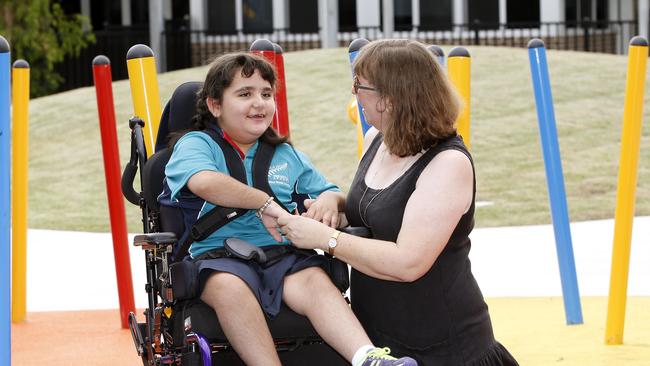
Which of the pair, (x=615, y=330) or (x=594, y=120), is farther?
(x=594, y=120)

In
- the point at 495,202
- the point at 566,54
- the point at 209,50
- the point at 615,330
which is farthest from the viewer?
the point at 209,50

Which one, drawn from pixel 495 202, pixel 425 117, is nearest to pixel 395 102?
pixel 425 117

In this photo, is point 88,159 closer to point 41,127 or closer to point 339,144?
point 41,127

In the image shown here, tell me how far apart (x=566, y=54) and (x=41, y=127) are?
→ 8.58 m

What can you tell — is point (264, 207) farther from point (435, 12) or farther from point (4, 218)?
point (435, 12)

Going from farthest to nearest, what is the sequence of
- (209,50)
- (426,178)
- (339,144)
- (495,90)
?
(209,50), (495,90), (339,144), (426,178)

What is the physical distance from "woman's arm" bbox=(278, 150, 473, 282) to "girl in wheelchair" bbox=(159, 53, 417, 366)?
26 cm

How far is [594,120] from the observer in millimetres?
16844

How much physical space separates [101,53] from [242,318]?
73.2 feet

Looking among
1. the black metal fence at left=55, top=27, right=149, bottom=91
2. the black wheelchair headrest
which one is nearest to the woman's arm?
the black wheelchair headrest

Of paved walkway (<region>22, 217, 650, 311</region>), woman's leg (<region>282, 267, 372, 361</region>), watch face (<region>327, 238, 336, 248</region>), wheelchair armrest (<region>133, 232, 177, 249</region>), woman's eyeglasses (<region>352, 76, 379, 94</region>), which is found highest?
woman's eyeglasses (<region>352, 76, 379, 94</region>)

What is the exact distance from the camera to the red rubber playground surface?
588cm

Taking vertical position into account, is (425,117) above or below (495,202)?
above

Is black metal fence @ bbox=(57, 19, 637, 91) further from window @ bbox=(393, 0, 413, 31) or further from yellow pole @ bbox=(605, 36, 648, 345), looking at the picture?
yellow pole @ bbox=(605, 36, 648, 345)
